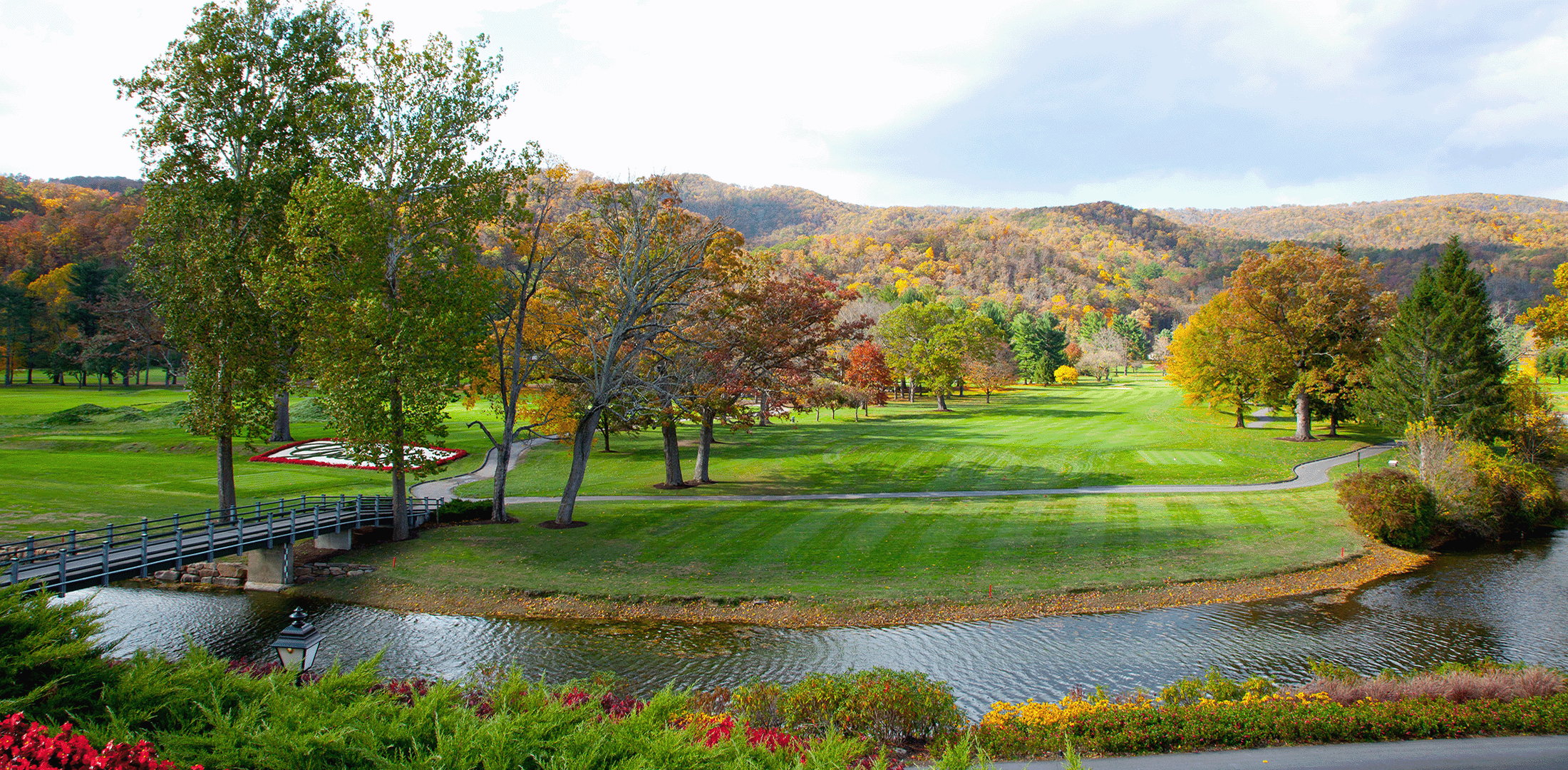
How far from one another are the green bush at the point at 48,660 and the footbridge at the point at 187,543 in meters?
8.12

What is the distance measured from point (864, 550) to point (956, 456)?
22.7 m

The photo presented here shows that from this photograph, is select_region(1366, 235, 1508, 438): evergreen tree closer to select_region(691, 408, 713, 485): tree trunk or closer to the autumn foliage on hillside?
select_region(691, 408, 713, 485): tree trunk

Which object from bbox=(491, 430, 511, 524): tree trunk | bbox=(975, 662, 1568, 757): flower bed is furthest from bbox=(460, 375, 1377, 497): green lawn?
bbox=(975, 662, 1568, 757): flower bed

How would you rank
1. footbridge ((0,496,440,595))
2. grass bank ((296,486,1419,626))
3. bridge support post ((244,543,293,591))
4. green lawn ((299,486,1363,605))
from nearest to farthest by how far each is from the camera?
footbridge ((0,496,440,595))
grass bank ((296,486,1419,626))
green lawn ((299,486,1363,605))
bridge support post ((244,543,293,591))

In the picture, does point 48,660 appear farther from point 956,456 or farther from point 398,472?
point 956,456

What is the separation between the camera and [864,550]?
2484 cm

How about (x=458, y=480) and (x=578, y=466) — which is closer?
(x=578, y=466)

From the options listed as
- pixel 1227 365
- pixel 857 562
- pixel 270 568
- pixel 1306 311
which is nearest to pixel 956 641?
pixel 857 562

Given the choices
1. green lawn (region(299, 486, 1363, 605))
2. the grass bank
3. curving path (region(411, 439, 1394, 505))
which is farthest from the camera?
curving path (region(411, 439, 1394, 505))

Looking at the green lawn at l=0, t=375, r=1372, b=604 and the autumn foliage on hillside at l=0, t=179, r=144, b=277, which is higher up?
the autumn foliage on hillside at l=0, t=179, r=144, b=277

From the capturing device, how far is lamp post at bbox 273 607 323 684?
343 inches

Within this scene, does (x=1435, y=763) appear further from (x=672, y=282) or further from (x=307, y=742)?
(x=672, y=282)

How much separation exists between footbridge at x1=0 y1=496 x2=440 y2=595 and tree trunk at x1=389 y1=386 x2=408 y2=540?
931mm

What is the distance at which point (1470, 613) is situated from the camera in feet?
67.2
